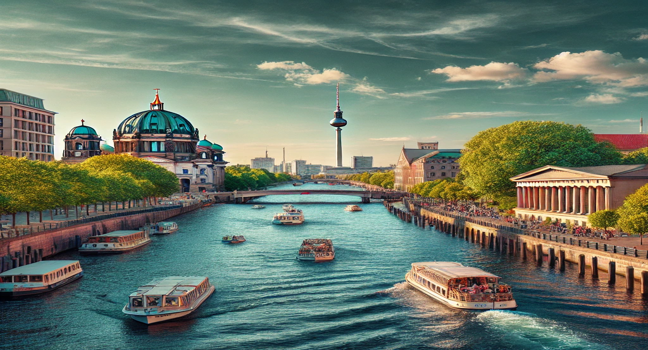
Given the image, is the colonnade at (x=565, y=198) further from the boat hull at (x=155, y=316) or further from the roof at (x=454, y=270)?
the boat hull at (x=155, y=316)

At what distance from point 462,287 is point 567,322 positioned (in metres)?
8.70

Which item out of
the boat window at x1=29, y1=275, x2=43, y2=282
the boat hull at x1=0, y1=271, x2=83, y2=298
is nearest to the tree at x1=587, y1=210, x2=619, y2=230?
the boat hull at x1=0, y1=271, x2=83, y2=298

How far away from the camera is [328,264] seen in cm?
7119

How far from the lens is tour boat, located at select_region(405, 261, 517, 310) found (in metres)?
47.6

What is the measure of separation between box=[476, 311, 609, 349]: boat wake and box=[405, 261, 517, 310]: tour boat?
997 millimetres

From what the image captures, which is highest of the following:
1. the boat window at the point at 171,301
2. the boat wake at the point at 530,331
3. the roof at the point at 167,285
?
the roof at the point at 167,285

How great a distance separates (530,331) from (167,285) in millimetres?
30353

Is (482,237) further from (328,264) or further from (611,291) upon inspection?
(611,291)

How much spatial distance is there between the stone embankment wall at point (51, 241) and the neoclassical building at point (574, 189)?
245 ft

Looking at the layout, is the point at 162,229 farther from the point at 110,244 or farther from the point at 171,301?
the point at 171,301

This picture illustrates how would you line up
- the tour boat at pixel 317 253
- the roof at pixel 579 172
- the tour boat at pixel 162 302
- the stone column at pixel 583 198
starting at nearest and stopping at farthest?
the tour boat at pixel 162 302, the tour boat at pixel 317 253, the roof at pixel 579 172, the stone column at pixel 583 198

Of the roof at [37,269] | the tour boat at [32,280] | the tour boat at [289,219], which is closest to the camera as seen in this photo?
the tour boat at [32,280]

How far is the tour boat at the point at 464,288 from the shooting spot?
47.6m

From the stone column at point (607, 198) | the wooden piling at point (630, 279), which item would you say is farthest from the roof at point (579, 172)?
the wooden piling at point (630, 279)
